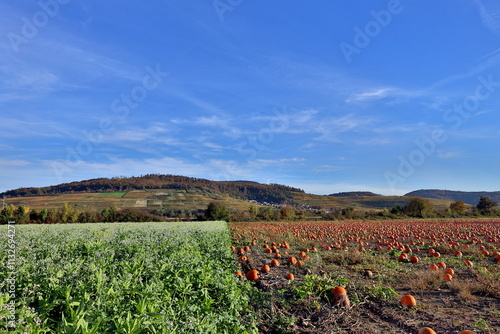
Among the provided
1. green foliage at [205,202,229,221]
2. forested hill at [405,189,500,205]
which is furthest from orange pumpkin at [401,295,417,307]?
forested hill at [405,189,500,205]

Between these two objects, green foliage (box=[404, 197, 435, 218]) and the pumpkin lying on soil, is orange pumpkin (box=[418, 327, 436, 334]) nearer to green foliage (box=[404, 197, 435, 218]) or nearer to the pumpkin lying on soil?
the pumpkin lying on soil

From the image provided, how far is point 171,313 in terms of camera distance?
11.8 ft

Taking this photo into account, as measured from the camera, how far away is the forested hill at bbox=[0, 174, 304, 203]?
114 metres

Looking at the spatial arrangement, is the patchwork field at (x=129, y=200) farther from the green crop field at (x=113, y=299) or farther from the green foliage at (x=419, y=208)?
the green crop field at (x=113, y=299)

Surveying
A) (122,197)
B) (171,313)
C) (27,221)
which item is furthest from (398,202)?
(171,313)

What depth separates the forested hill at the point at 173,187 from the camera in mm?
113500

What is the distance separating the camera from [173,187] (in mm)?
132000

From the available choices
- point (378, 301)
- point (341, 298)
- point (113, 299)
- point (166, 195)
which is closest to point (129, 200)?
point (166, 195)

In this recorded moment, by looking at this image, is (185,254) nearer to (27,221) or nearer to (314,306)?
(314,306)

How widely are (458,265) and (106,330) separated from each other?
11126 millimetres

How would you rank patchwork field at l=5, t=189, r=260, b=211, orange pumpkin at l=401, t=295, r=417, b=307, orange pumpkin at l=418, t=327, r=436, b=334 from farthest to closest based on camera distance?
patchwork field at l=5, t=189, r=260, b=211 → orange pumpkin at l=401, t=295, r=417, b=307 → orange pumpkin at l=418, t=327, r=436, b=334

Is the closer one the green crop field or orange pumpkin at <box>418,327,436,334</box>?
the green crop field

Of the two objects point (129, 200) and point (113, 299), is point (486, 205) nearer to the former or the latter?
point (113, 299)

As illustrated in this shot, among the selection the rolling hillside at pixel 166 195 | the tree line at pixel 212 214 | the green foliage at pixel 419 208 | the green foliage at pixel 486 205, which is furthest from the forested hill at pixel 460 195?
the green foliage at pixel 419 208
